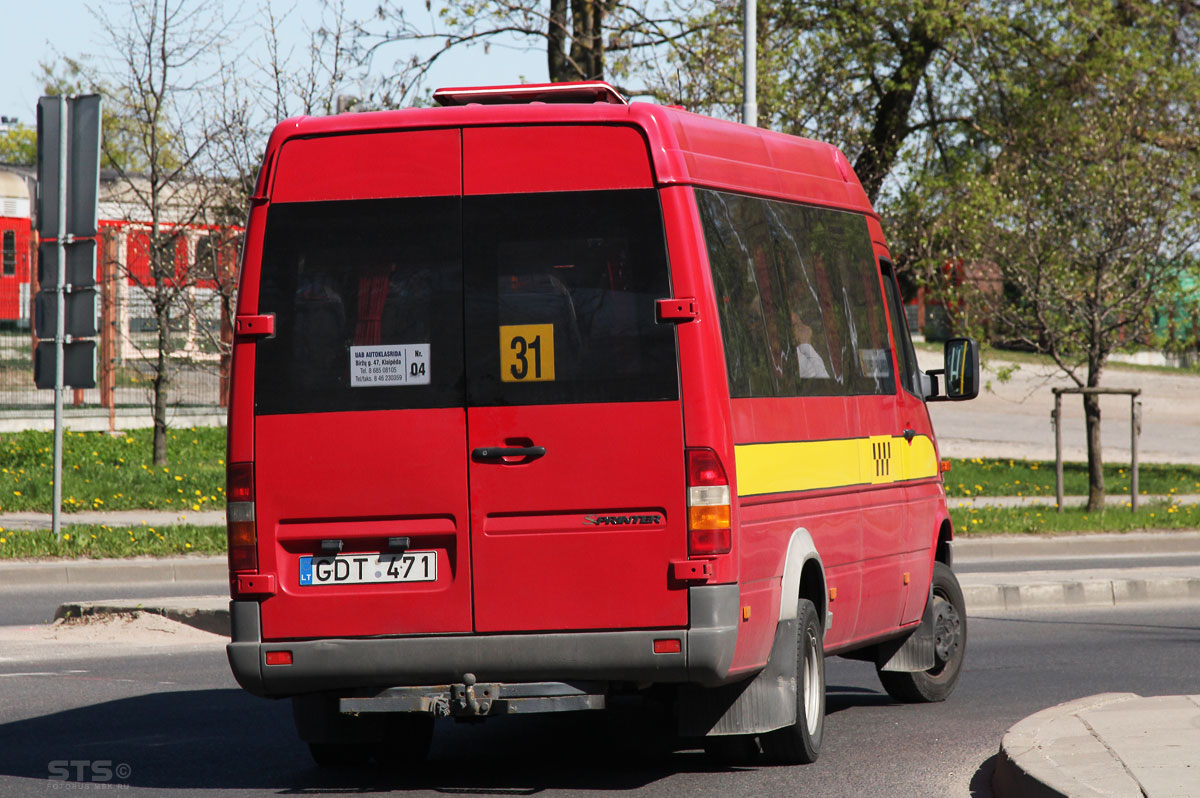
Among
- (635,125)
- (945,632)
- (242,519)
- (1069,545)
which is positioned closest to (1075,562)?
(1069,545)

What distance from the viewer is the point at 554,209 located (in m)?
6.41

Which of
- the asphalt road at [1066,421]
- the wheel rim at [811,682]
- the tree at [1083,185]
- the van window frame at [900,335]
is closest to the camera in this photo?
the wheel rim at [811,682]

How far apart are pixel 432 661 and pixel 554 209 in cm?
179

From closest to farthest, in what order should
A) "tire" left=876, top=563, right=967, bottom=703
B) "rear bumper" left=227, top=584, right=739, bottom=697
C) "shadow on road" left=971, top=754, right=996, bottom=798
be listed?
"rear bumper" left=227, top=584, right=739, bottom=697, "shadow on road" left=971, top=754, right=996, bottom=798, "tire" left=876, top=563, right=967, bottom=703

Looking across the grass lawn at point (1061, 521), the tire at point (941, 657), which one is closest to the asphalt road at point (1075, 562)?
the grass lawn at point (1061, 521)

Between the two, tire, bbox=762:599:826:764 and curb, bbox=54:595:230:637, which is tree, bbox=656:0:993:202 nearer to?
curb, bbox=54:595:230:637

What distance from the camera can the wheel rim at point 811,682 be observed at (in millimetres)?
7035

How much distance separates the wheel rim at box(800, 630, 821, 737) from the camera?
7.04 meters

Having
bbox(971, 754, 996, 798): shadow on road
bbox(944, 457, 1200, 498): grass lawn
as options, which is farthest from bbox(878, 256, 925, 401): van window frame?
bbox(944, 457, 1200, 498): grass lawn

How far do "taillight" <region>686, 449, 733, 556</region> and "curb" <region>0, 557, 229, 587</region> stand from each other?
9.39 meters

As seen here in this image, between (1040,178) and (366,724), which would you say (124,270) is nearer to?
(1040,178)

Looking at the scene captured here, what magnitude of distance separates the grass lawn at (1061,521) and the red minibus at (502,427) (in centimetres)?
1274

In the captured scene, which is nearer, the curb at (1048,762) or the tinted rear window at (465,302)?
the curb at (1048,762)

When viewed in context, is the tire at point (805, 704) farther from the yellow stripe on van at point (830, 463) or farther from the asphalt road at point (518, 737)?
the yellow stripe on van at point (830, 463)
